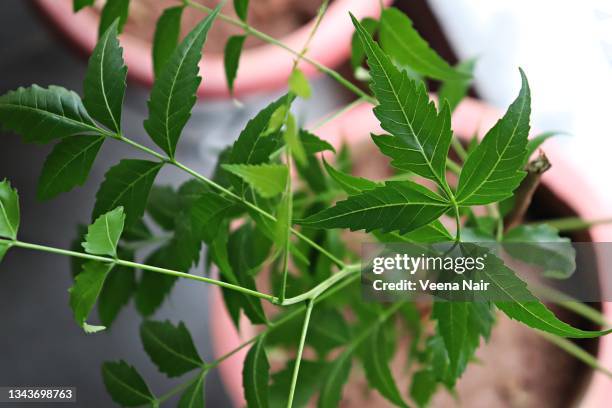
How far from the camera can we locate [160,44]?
544 mm

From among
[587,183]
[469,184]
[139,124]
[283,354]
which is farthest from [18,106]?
[139,124]

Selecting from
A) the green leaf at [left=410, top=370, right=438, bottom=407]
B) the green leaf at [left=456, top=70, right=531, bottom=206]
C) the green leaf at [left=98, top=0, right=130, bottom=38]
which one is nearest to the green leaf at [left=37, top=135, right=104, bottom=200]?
the green leaf at [left=98, top=0, right=130, bottom=38]

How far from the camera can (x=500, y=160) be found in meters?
0.34

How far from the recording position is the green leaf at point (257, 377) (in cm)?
43

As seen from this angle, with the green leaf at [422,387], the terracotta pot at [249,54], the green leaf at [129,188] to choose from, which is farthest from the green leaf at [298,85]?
the terracotta pot at [249,54]

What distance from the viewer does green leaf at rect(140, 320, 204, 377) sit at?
478 mm

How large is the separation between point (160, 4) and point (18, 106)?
2.26 feet

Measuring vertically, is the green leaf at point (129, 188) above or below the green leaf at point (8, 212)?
above

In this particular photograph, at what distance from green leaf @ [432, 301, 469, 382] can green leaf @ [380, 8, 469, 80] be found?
19 cm

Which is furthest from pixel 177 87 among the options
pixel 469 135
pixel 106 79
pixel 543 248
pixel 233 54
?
pixel 469 135

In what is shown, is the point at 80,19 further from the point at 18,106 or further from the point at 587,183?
the point at 587,183

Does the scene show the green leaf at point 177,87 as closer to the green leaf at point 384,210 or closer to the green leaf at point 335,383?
the green leaf at point 384,210

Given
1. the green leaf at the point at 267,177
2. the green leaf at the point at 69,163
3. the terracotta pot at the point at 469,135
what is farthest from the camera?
the terracotta pot at the point at 469,135

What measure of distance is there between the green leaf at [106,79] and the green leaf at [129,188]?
32 mm
